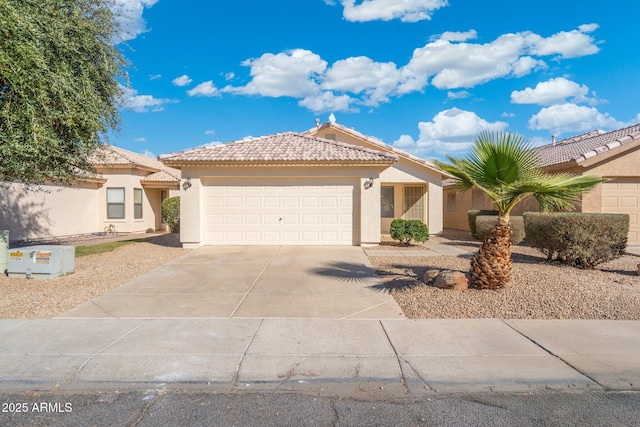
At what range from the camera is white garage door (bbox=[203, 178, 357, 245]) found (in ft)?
44.7

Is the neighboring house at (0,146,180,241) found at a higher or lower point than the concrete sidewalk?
higher

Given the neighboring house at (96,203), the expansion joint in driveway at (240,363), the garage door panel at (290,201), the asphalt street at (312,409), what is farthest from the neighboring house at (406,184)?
the asphalt street at (312,409)

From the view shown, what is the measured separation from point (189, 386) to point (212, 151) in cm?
1098

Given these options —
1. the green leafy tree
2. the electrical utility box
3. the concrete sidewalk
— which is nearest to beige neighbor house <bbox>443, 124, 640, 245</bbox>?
the concrete sidewalk

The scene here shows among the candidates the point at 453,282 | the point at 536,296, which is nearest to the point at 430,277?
the point at 453,282

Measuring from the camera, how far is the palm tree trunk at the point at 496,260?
730cm

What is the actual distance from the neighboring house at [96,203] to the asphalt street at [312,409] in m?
14.5

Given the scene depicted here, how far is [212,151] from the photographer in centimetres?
1397

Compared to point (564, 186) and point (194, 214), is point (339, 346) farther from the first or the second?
point (194, 214)

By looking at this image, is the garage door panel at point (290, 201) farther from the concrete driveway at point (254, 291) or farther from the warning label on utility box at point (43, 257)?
the warning label on utility box at point (43, 257)

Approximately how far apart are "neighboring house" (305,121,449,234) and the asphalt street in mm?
15003

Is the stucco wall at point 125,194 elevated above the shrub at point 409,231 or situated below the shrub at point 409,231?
above

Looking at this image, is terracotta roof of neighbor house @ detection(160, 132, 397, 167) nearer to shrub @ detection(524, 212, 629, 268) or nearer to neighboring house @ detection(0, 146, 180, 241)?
neighboring house @ detection(0, 146, 180, 241)

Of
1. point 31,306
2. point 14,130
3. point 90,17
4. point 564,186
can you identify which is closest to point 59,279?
point 31,306
